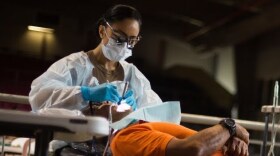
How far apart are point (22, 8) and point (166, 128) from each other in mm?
6391

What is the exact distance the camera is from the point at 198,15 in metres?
8.14

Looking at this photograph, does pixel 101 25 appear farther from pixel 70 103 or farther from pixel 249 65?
pixel 249 65

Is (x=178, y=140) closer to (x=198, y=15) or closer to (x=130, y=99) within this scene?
(x=130, y=99)

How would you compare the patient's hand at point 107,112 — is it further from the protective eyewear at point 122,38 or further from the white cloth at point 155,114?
the protective eyewear at point 122,38

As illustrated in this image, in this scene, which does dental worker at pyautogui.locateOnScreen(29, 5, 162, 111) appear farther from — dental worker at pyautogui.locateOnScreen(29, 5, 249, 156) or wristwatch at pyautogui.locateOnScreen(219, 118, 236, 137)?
wristwatch at pyautogui.locateOnScreen(219, 118, 236, 137)

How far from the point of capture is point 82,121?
969mm

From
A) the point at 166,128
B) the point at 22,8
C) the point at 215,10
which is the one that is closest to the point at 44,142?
the point at 166,128

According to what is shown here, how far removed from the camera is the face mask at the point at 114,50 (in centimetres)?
179

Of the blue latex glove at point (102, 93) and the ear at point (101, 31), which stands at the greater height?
the ear at point (101, 31)

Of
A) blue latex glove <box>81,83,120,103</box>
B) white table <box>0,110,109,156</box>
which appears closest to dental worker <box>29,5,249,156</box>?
blue latex glove <box>81,83,120,103</box>

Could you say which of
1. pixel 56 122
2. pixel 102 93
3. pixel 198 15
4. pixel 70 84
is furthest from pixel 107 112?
pixel 198 15

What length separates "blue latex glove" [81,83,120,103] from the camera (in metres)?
1.53

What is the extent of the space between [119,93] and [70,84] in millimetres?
190

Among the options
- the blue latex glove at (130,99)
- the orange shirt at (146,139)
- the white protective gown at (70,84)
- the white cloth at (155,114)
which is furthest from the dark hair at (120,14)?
the orange shirt at (146,139)
